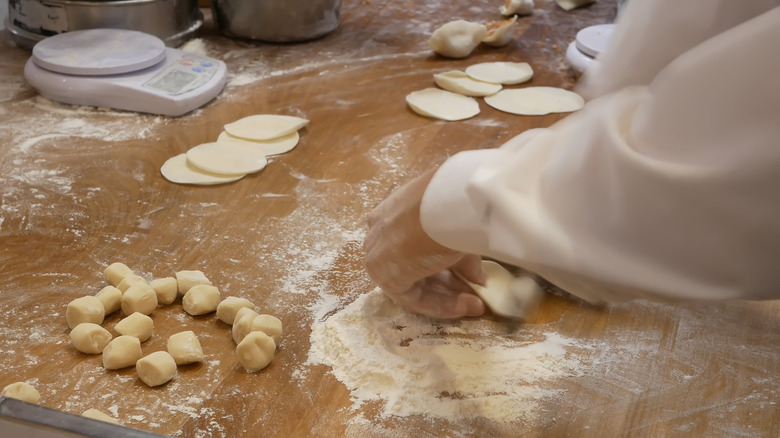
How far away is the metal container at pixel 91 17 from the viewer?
6.83 ft

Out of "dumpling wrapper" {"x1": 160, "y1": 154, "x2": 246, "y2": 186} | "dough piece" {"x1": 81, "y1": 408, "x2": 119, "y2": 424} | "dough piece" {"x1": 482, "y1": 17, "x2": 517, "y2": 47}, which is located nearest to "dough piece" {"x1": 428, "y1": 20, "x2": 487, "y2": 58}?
"dough piece" {"x1": 482, "y1": 17, "x2": 517, "y2": 47}

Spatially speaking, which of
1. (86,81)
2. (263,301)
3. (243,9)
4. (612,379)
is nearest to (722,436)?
(612,379)

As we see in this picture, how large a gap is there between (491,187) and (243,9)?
173 centimetres

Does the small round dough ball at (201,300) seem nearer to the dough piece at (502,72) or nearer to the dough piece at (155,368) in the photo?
the dough piece at (155,368)

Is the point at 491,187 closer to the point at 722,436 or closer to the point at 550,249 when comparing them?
the point at 550,249

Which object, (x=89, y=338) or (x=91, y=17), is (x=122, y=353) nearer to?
(x=89, y=338)

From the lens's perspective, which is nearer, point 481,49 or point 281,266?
point 281,266

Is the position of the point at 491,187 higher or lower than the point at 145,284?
higher

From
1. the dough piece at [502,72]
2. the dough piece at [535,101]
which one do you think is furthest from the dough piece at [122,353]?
the dough piece at [502,72]

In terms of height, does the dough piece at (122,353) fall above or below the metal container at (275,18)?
below

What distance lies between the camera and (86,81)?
1.87 meters

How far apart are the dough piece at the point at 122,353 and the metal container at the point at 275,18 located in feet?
4.69

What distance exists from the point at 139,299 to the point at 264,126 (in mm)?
721

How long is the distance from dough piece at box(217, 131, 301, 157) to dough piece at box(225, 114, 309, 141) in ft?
0.03
